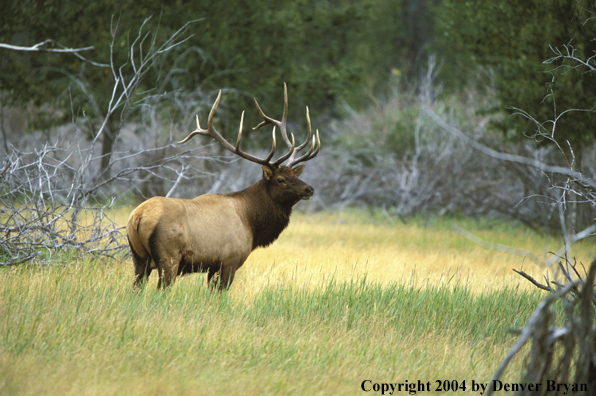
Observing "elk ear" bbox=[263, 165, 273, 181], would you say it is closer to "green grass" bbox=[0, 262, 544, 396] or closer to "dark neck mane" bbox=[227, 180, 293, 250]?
"dark neck mane" bbox=[227, 180, 293, 250]

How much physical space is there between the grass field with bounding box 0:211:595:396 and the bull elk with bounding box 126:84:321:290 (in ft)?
0.66

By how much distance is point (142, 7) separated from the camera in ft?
39.6

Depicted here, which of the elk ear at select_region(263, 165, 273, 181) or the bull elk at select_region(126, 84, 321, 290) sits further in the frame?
the elk ear at select_region(263, 165, 273, 181)

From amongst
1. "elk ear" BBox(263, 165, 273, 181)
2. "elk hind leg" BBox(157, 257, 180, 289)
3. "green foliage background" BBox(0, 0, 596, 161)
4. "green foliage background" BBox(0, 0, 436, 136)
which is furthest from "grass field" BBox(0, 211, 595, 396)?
"green foliage background" BBox(0, 0, 436, 136)

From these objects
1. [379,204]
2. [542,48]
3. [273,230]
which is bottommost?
[379,204]

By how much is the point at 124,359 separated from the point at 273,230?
2.67 meters

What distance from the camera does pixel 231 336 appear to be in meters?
3.79

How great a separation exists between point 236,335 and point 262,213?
1.95 metres

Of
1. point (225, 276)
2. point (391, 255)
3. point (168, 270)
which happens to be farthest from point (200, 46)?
point (168, 270)

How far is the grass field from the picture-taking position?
307cm

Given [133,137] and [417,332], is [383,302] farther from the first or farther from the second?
[133,137]

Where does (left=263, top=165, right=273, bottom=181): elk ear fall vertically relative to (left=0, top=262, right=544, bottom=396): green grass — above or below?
above

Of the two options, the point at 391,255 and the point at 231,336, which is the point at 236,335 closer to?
the point at 231,336

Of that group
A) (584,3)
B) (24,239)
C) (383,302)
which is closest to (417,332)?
(383,302)
